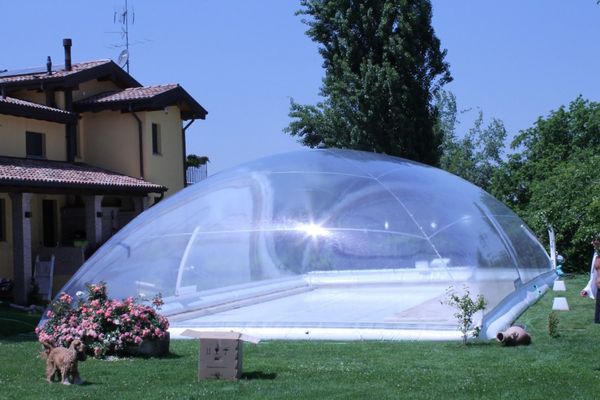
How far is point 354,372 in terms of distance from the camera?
8812mm

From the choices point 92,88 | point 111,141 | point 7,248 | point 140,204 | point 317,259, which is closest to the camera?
point 317,259

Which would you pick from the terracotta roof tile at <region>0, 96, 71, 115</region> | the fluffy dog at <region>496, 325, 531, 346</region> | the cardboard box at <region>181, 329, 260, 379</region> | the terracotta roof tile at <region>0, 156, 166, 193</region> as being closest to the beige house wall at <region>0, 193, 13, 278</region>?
the terracotta roof tile at <region>0, 156, 166, 193</region>

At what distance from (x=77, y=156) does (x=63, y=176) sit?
15.3 feet

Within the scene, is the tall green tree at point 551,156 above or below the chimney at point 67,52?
below

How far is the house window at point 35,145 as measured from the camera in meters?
22.6

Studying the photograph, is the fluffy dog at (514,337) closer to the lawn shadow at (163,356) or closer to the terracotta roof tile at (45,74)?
the lawn shadow at (163,356)

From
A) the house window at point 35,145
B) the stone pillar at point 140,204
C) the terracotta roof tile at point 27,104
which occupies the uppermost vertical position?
the terracotta roof tile at point 27,104

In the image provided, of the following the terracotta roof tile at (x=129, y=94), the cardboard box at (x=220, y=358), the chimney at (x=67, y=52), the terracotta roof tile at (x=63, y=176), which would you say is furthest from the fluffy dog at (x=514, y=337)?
the chimney at (x=67, y=52)

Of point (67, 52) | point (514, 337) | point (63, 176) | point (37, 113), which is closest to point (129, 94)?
point (67, 52)

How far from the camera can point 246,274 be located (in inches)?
510

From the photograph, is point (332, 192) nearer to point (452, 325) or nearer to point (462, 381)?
point (452, 325)

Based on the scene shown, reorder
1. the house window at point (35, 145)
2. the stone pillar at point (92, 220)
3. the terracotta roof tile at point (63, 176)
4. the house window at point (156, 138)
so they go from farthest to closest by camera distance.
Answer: the house window at point (156, 138)
the house window at point (35, 145)
the stone pillar at point (92, 220)
the terracotta roof tile at point (63, 176)

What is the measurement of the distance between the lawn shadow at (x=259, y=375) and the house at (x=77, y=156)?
431 inches

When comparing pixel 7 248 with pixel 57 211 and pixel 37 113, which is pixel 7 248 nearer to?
pixel 57 211
